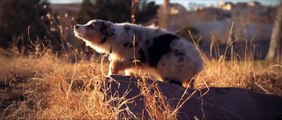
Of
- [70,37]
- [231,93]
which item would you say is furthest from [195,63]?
[70,37]

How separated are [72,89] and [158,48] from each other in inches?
58.7

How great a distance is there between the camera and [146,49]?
6227 millimetres

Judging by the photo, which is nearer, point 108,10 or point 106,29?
point 106,29

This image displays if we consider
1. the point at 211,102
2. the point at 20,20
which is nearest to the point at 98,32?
the point at 211,102

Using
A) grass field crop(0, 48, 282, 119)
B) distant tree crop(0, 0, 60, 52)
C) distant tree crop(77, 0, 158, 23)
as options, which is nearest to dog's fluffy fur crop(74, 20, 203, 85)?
grass field crop(0, 48, 282, 119)

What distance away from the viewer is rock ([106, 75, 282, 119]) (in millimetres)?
4848

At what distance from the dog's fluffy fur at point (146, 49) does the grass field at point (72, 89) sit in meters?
0.33

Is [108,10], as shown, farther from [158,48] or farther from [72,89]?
[158,48]

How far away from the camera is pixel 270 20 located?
26672 millimetres

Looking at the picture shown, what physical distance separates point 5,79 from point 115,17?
16.3ft

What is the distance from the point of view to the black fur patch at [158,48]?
6.15 meters

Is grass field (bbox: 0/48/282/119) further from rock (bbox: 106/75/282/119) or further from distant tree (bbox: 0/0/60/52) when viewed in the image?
distant tree (bbox: 0/0/60/52)

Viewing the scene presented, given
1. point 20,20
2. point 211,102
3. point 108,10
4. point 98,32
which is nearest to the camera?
point 211,102

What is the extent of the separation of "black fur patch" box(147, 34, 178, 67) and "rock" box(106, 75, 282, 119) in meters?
0.89
